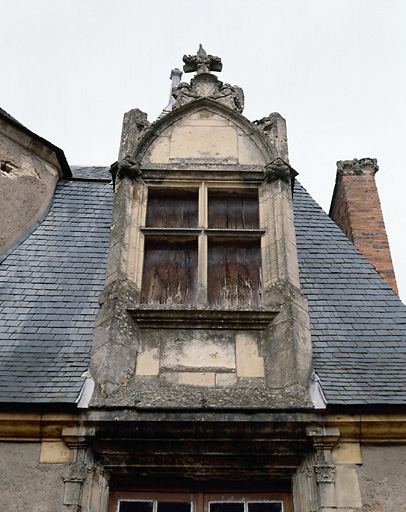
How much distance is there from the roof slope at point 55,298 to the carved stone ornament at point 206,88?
1.57 meters

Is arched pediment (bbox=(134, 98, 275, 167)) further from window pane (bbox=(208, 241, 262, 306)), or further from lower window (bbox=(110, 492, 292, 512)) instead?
lower window (bbox=(110, 492, 292, 512))

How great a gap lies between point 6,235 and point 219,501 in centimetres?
348

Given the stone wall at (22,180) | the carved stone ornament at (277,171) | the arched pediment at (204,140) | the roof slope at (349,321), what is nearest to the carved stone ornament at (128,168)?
the arched pediment at (204,140)

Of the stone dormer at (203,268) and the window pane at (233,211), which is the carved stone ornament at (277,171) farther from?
the window pane at (233,211)

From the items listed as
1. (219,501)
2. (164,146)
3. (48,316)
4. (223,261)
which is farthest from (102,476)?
(164,146)

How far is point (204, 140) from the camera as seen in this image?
6293 mm

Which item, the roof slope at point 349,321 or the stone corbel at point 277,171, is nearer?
the roof slope at point 349,321

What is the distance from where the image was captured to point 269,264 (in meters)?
5.50

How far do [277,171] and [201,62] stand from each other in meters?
1.82

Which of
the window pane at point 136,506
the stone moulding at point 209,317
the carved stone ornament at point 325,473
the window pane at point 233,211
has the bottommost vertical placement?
A: the window pane at point 136,506

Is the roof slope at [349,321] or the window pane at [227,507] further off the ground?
the roof slope at [349,321]

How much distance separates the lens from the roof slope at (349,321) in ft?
15.3

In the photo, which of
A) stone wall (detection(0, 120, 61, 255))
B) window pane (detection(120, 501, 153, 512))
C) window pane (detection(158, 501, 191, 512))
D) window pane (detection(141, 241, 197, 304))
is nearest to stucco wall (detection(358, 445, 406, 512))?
window pane (detection(158, 501, 191, 512))

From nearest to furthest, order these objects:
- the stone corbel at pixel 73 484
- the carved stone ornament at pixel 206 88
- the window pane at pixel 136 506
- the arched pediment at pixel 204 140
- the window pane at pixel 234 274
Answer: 1. the stone corbel at pixel 73 484
2. the window pane at pixel 136 506
3. the window pane at pixel 234 274
4. the arched pediment at pixel 204 140
5. the carved stone ornament at pixel 206 88
